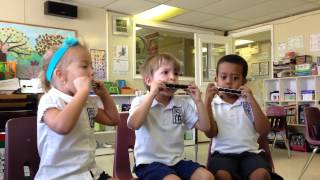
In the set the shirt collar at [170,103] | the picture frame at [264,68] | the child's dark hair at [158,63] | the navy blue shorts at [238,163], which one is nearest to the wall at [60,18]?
the child's dark hair at [158,63]

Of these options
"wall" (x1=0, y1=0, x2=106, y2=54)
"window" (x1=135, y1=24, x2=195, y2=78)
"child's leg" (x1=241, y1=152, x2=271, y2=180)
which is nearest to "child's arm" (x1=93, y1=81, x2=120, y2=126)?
"child's leg" (x1=241, y1=152, x2=271, y2=180)

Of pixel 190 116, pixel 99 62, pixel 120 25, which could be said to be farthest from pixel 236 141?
pixel 120 25

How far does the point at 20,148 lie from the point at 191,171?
742 mm

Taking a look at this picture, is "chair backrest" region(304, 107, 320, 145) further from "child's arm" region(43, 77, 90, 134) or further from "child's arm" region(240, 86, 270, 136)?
"child's arm" region(43, 77, 90, 134)

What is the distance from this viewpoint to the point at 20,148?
132 cm

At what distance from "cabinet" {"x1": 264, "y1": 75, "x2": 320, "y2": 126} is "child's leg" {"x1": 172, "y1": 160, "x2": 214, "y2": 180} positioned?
14.5ft

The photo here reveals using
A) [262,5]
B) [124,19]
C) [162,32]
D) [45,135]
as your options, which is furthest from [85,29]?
[45,135]

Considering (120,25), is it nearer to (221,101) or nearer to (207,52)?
(207,52)

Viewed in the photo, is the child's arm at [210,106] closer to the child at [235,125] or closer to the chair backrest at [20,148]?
the child at [235,125]

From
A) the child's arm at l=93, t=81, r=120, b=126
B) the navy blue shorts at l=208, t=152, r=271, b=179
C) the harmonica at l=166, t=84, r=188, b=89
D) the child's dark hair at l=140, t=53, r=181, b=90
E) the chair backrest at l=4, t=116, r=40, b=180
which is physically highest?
the child's dark hair at l=140, t=53, r=181, b=90

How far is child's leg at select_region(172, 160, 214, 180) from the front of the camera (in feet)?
4.41

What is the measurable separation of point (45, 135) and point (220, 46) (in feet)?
19.1

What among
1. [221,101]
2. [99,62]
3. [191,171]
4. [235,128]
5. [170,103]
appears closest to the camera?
[191,171]

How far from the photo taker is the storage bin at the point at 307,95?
17.4 ft
